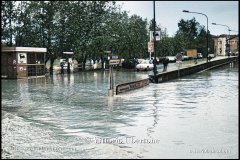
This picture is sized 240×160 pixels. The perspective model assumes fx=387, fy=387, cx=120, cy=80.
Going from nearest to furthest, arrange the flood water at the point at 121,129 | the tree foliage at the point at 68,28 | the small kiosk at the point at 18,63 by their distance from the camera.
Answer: the flood water at the point at 121,129
the small kiosk at the point at 18,63
the tree foliage at the point at 68,28

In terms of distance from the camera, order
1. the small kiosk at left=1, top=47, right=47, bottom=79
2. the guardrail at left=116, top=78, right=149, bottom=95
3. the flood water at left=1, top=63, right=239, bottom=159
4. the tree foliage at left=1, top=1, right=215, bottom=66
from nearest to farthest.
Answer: the flood water at left=1, top=63, right=239, bottom=159
the guardrail at left=116, top=78, right=149, bottom=95
the small kiosk at left=1, top=47, right=47, bottom=79
the tree foliage at left=1, top=1, right=215, bottom=66

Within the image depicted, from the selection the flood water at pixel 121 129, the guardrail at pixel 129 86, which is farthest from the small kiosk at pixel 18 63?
the flood water at pixel 121 129

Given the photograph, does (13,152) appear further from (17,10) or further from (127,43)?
(127,43)

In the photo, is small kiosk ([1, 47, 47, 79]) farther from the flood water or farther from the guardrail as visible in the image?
the flood water

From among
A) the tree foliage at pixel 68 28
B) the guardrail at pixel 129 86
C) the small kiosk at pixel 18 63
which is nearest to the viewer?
the guardrail at pixel 129 86

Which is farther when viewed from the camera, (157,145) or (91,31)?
(91,31)

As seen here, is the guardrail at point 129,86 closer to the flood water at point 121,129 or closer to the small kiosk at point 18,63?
the flood water at point 121,129

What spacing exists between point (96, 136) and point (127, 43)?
161 ft

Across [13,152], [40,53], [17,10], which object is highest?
[17,10]

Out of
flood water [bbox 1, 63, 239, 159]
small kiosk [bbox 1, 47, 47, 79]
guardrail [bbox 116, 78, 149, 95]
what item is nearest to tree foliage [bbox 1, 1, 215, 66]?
small kiosk [bbox 1, 47, 47, 79]

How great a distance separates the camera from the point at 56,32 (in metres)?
48.5

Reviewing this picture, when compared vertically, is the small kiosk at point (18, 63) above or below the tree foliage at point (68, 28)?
below

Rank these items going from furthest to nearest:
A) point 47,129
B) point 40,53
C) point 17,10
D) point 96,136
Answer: point 17,10
point 40,53
point 47,129
point 96,136

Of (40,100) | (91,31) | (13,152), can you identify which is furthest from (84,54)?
(13,152)
